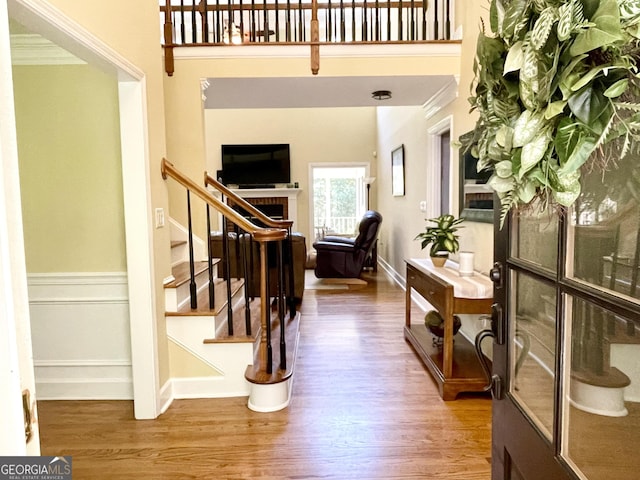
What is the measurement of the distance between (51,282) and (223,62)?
7.37 ft

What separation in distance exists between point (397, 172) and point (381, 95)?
2207mm

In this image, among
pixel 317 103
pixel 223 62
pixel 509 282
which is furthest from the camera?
pixel 317 103

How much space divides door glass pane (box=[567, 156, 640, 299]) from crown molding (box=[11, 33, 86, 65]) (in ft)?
9.13

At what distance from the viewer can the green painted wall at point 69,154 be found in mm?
2398

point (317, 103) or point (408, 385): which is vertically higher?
point (317, 103)

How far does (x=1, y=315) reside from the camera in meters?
0.69

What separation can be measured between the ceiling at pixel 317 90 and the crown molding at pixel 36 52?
1272 mm

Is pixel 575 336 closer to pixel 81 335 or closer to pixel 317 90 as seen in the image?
pixel 81 335

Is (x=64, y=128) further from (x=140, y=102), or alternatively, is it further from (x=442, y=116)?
(x=442, y=116)

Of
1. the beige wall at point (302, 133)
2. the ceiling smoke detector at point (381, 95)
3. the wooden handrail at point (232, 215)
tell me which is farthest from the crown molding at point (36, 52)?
the beige wall at point (302, 133)

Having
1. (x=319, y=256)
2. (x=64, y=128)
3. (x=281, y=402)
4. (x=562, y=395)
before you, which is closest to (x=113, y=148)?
(x=64, y=128)

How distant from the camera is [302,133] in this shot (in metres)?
8.26

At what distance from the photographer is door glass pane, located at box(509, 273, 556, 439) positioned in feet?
2.90

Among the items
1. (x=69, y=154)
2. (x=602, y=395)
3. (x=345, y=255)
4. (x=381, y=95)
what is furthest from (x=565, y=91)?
(x=345, y=255)
